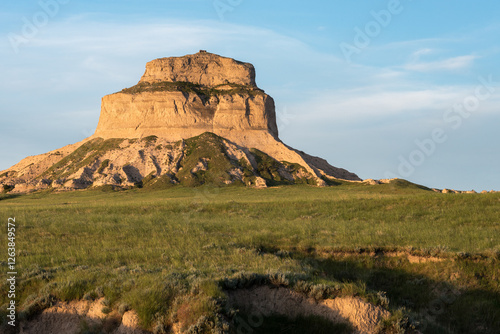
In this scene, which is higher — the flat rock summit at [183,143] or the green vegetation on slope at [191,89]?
the green vegetation on slope at [191,89]

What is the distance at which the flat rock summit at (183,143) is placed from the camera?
8900 cm

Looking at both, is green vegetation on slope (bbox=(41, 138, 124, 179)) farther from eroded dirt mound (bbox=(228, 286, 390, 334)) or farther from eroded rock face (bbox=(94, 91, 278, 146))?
eroded dirt mound (bbox=(228, 286, 390, 334))

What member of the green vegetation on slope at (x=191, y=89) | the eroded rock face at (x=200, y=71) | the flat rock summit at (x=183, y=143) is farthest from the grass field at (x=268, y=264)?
the eroded rock face at (x=200, y=71)

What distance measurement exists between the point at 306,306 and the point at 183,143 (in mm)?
88081

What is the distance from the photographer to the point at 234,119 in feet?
341

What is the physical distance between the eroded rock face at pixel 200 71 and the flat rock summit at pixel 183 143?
241 mm

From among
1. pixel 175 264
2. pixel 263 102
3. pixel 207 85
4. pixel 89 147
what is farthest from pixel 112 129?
pixel 175 264

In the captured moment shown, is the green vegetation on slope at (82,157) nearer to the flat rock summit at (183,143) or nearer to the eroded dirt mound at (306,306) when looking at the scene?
the flat rock summit at (183,143)

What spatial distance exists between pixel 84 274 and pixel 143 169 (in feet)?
265

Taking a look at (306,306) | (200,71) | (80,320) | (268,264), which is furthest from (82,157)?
(306,306)

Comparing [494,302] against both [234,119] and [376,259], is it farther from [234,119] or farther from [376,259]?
[234,119]

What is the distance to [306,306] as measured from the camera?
446 inches

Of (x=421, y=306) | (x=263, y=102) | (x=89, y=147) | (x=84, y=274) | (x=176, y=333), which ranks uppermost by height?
(x=263, y=102)

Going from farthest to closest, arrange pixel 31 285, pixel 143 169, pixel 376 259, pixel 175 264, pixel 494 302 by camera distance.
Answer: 1. pixel 143 169
2. pixel 376 259
3. pixel 175 264
4. pixel 494 302
5. pixel 31 285
